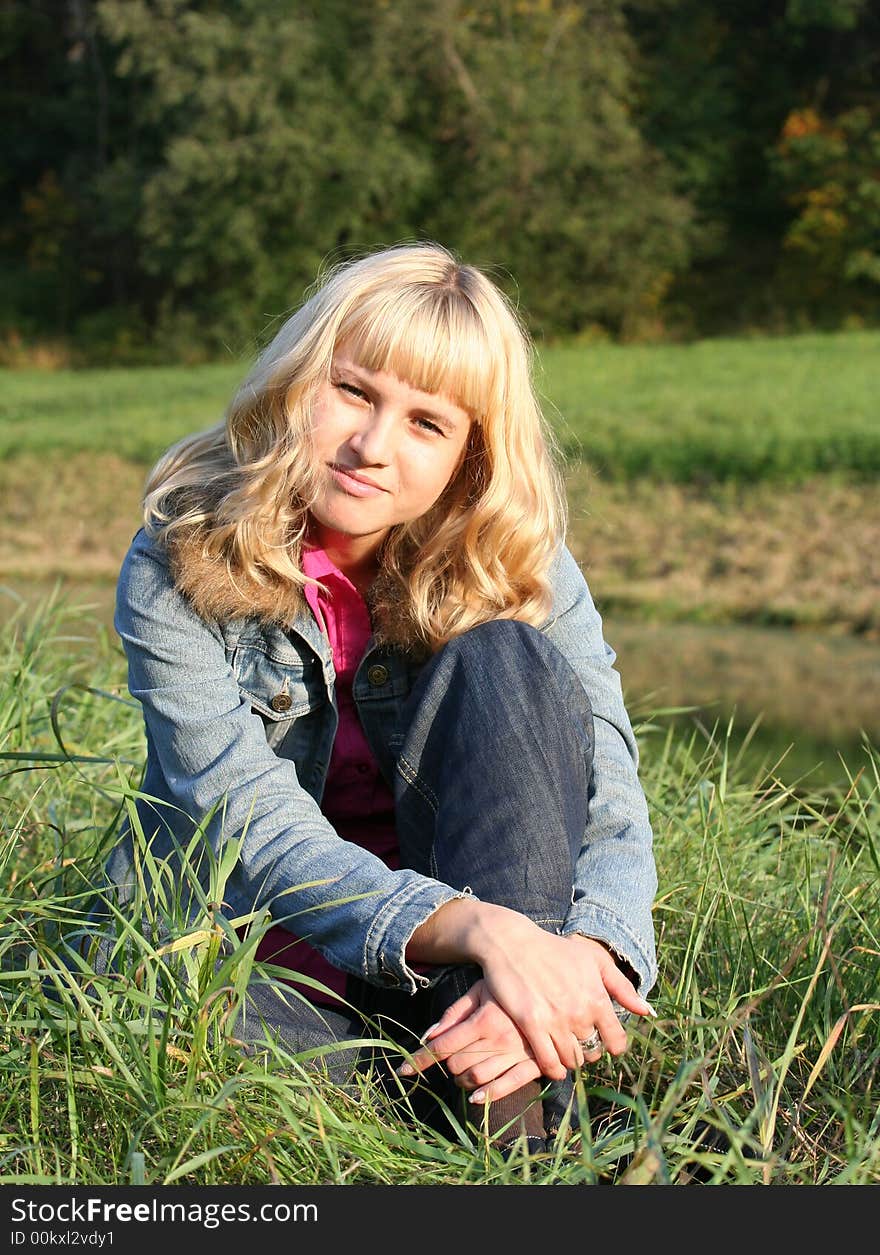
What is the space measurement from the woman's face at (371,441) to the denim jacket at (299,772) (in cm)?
16

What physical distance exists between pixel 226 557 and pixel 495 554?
0.37m

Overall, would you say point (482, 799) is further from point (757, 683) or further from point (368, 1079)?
point (757, 683)

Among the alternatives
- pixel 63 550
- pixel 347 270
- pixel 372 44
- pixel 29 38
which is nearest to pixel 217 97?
pixel 372 44

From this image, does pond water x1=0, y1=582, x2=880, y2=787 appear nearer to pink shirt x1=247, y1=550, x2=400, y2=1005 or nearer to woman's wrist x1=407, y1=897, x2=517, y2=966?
pink shirt x1=247, y1=550, x2=400, y2=1005

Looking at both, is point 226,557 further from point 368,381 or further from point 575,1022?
point 575,1022

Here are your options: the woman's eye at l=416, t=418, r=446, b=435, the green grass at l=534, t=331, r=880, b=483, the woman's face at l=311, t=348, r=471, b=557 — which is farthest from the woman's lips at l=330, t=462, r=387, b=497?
the green grass at l=534, t=331, r=880, b=483

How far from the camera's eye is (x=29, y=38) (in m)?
26.6

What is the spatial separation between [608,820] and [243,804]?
465 millimetres

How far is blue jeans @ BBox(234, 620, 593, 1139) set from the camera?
1.70 meters

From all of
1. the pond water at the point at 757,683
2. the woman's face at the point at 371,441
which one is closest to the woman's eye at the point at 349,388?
the woman's face at the point at 371,441

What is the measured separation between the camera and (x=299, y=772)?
1.96 m

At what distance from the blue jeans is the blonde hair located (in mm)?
146

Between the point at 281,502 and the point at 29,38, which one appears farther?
the point at 29,38

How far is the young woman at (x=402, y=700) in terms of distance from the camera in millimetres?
1647
